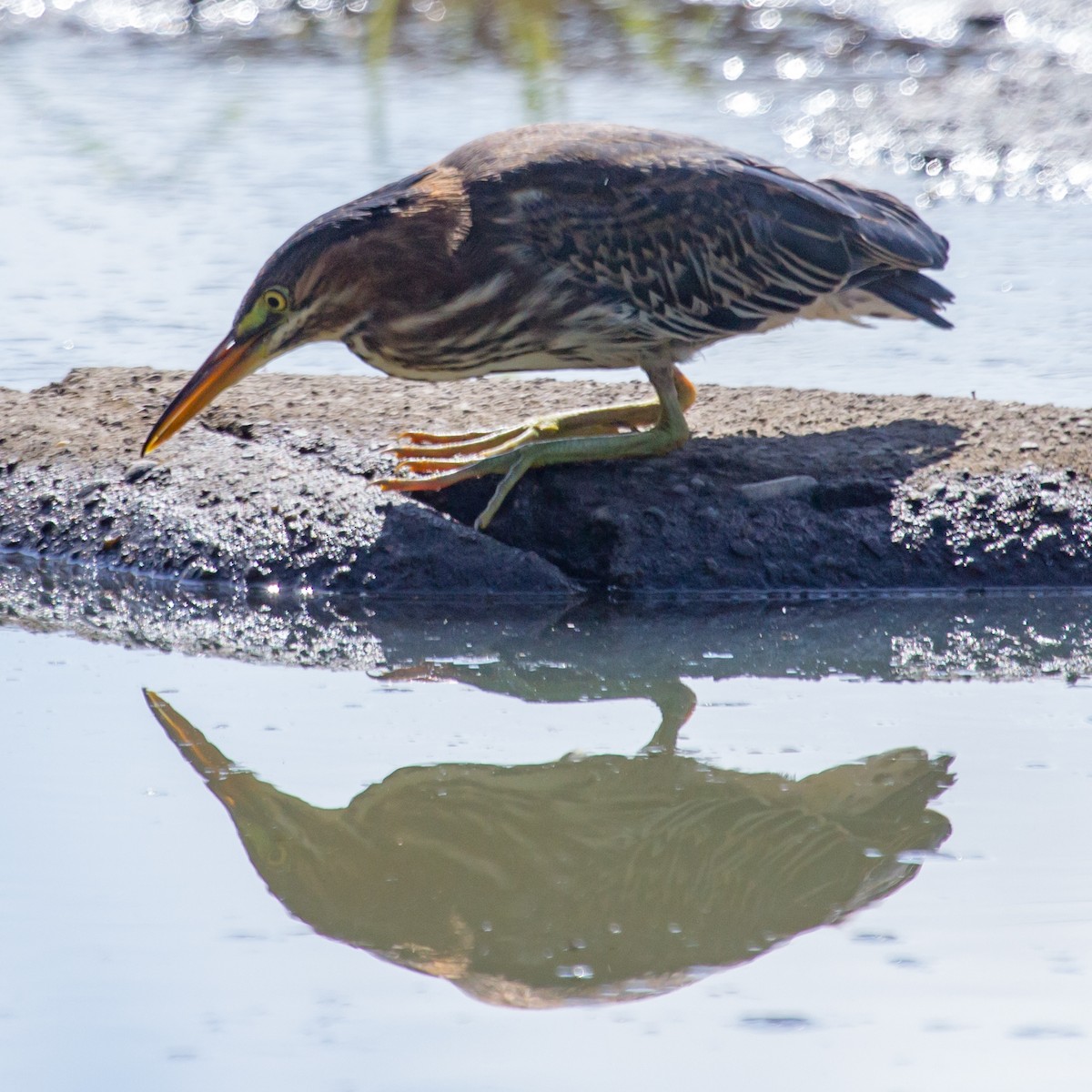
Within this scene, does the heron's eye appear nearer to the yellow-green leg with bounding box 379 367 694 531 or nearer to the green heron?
the green heron

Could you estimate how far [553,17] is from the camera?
40.1 feet

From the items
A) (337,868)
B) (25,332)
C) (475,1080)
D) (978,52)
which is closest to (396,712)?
(337,868)

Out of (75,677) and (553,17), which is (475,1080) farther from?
(553,17)

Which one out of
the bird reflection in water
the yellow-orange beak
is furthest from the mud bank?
the bird reflection in water

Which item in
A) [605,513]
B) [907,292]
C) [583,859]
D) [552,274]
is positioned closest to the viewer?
[583,859]

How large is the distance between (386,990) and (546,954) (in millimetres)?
283

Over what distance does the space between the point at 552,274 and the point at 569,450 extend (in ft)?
1.58

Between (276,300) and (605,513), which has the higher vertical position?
(276,300)

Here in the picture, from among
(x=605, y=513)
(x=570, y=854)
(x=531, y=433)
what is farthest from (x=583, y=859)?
(x=531, y=433)

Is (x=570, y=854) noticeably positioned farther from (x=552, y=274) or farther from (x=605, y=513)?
(x=552, y=274)

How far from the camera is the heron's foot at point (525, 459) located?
4902 millimetres

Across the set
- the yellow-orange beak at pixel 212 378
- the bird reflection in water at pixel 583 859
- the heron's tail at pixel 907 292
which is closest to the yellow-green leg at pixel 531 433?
the yellow-orange beak at pixel 212 378

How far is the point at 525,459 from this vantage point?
4.91m

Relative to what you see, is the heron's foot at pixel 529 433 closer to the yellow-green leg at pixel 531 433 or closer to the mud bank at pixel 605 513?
the yellow-green leg at pixel 531 433
